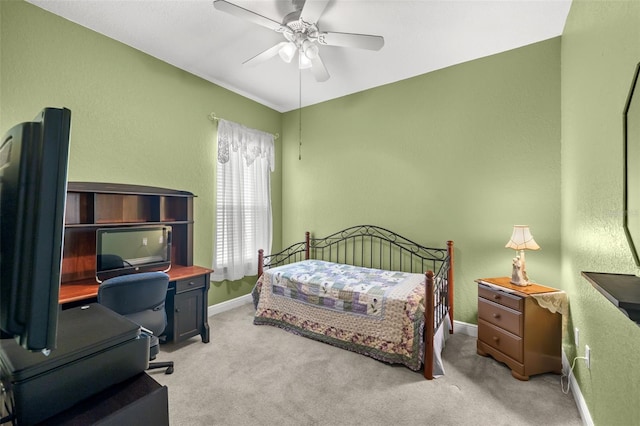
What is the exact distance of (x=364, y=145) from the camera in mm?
3822

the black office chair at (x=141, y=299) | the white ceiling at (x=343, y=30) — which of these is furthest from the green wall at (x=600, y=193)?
the black office chair at (x=141, y=299)

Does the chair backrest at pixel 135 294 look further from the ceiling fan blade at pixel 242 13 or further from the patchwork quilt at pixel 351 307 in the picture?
the ceiling fan blade at pixel 242 13

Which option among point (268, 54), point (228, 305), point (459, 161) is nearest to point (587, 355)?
point (459, 161)

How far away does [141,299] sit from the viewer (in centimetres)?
214

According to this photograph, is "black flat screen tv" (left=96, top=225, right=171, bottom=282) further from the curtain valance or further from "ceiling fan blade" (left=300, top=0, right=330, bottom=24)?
"ceiling fan blade" (left=300, top=0, right=330, bottom=24)

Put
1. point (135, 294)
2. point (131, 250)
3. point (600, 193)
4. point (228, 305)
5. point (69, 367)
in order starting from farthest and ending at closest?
point (228, 305) → point (131, 250) → point (135, 294) → point (600, 193) → point (69, 367)

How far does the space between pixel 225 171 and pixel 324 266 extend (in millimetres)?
1707

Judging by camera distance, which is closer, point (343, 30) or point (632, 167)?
point (632, 167)

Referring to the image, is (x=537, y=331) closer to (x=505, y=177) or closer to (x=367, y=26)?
(x=505, y=177)

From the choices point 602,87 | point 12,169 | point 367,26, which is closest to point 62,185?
point 12,169

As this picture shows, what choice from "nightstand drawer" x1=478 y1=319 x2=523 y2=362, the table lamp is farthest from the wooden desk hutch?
the table lamp

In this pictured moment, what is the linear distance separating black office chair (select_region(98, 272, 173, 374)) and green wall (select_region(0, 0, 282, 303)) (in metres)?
1.12

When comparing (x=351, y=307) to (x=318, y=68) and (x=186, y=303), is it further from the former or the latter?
(x=318, y=68)

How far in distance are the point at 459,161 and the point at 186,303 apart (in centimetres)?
309
